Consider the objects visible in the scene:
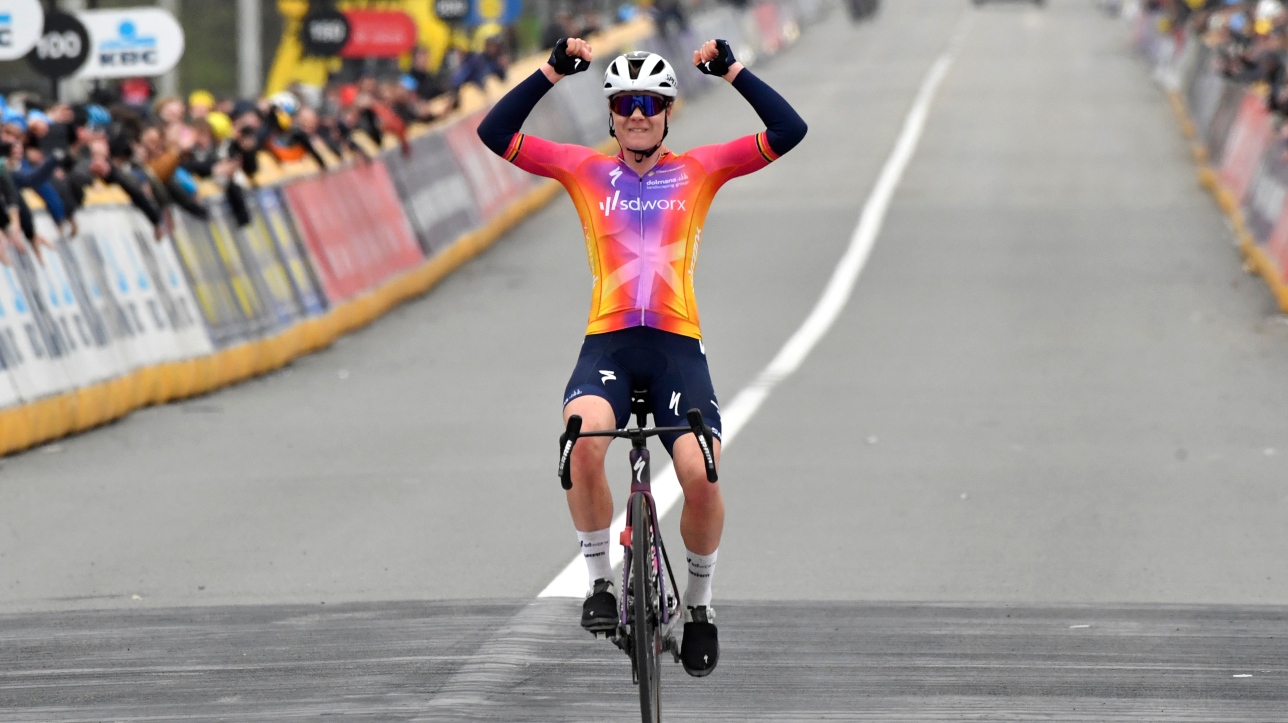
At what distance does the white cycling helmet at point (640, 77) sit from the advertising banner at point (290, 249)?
12.7m

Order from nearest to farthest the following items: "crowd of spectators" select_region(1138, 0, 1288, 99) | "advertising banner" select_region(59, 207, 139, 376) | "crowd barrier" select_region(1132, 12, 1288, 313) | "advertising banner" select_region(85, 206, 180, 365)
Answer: "advertising banner" select_region(59, 207, 139, 376) → "advertising banner" select_region(85, 206, 180, 365) → "crowd barrier" select_region(1132, 12, 1288, 313) → "crowd of spectators" select_region(1138, 0, 1288, 99)

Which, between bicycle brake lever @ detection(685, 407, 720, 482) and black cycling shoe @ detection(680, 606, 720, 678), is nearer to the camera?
bicycle brake lever @ detection(685, 407, 720, 482)

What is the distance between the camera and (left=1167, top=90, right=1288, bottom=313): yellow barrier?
870 inches

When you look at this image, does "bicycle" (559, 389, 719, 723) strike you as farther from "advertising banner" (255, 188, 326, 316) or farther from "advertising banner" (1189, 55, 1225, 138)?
"advertising banner" (1189, 55, 1225, 138)

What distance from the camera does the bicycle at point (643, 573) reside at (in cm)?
640

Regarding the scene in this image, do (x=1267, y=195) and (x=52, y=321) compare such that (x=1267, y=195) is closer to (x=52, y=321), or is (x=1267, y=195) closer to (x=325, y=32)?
(x=325, y=32)

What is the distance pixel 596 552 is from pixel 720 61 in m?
1.66

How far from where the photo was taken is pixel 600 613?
6715mm

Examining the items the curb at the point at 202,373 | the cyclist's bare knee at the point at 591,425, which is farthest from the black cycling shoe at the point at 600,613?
the curb at the point at 202,373

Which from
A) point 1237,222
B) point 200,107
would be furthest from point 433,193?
point 1237,222

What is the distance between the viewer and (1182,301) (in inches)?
880

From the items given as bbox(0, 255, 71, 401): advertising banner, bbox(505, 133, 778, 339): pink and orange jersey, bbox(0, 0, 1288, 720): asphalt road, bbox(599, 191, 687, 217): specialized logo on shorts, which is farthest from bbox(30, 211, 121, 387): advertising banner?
bbox(599, 191, 687, 217): specialized logo on shorts

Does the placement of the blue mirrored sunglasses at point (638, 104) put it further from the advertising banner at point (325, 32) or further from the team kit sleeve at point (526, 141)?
the advertising banner at point (325, 32)

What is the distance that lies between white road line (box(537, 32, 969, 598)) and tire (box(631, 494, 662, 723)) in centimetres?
205
